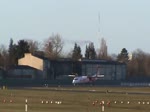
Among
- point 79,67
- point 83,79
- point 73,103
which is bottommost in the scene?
point 73,103

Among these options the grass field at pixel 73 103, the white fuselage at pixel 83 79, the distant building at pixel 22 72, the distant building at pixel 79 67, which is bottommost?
the grass field at pixel 73 103

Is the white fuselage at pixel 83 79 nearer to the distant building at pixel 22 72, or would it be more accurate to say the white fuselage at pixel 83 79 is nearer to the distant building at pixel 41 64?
the distant building at pixel 22 72

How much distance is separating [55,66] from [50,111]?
143012mm

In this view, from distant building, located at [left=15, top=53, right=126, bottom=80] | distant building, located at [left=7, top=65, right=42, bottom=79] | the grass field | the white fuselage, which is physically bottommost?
the grass field

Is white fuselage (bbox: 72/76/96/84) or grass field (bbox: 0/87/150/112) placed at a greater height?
white fuselage (bbox: 72/76/96/84)


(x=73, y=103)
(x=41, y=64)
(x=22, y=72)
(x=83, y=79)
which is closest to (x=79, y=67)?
(x=41, y=64)

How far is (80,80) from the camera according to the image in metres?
143

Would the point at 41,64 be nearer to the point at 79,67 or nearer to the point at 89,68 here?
the point at 79,67

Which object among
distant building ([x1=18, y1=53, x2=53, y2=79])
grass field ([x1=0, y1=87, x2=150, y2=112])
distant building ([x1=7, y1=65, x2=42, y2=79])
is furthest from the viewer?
distant building ([x1=18, y1=53, x2=53, y2=79])

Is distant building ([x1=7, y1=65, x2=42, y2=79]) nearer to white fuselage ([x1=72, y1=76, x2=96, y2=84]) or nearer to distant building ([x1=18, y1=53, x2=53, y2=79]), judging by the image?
distant building ([x1=18, y1=53, x2=53, y2=79])

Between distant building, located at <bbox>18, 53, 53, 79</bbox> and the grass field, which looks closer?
the grass field

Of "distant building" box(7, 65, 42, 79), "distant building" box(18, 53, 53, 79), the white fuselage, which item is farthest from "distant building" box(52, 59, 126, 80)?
the white fuselage

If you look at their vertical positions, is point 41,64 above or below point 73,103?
above

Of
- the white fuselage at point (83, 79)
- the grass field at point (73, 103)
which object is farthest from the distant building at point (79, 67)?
the grass field at point (73, 103)
